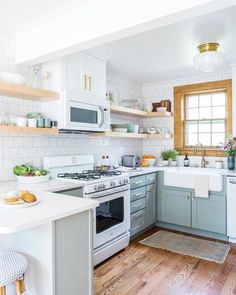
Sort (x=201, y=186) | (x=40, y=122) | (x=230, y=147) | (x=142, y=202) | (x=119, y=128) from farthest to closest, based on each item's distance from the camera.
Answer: (x=119, y=128) → (x=230, y=147) → (x=142, y=202) → (x=201, y=186) → (x=40, y=122)

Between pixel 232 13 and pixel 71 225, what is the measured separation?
2.20m

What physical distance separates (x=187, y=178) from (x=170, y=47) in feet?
5.73

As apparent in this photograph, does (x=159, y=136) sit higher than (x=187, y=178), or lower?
higher

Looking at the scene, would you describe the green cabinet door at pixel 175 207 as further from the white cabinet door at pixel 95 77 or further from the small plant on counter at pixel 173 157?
the white cabinet door at pixel 95 77

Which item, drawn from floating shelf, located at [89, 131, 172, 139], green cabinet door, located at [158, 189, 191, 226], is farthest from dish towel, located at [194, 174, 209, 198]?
floating shelf, located at [89, 131, 172, 139]

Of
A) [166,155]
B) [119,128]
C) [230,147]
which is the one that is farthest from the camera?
[166,155]

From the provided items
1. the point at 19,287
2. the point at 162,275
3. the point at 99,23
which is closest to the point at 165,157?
the point at 162,275

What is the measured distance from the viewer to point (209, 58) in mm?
2707

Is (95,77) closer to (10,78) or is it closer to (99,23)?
(10,78)

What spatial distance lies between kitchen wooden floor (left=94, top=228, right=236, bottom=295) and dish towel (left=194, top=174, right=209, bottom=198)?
75cm

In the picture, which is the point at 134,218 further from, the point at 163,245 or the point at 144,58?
the point at 144,58

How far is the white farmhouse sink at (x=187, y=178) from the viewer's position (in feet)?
10.7

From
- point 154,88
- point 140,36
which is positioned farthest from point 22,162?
point 154,88

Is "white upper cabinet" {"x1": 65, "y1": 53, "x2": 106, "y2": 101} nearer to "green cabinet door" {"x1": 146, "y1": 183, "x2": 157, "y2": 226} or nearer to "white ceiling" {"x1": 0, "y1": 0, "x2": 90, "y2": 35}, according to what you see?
"white ceiling" {"x1": 0, "y1": 0, "x2": 90, "y2": 35}
